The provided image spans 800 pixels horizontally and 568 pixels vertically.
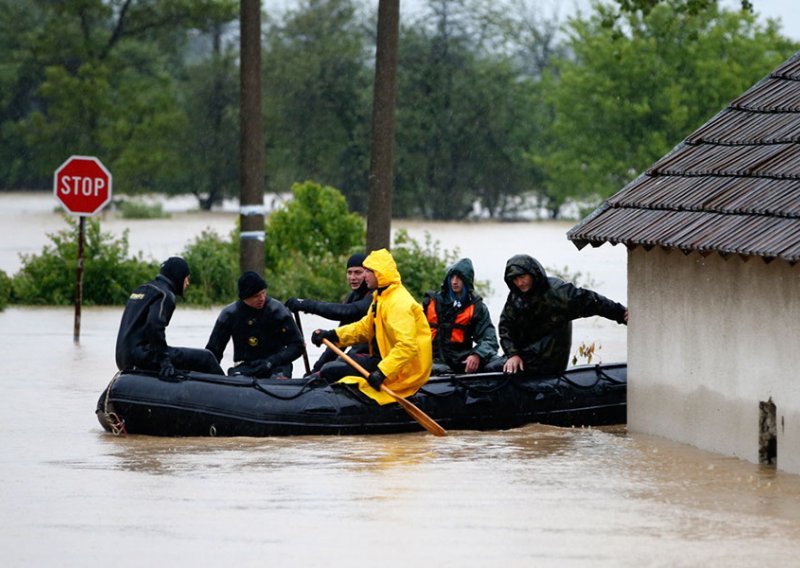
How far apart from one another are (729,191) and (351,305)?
3.55m

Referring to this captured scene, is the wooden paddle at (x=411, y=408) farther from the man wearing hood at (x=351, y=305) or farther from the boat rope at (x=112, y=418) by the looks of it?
the boat rope at (x=112, y=418)

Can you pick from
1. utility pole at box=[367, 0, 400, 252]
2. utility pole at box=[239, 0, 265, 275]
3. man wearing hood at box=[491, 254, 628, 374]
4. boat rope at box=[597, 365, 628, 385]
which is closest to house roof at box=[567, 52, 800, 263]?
man wearing hood at box=[491, 254, 628, 374]

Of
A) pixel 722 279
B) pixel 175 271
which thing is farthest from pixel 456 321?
pixel 722 279

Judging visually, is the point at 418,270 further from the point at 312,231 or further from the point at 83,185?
the point at 83,185

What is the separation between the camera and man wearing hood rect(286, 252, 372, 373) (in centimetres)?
1447

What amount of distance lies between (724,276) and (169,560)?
5137 millimetres

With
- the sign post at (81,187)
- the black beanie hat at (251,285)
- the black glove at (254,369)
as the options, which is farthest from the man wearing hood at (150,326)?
the sign post at (81,187)

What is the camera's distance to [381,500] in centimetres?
1089

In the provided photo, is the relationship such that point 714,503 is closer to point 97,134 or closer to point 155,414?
point 155,414

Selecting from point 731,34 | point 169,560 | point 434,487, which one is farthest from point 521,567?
point 731,34

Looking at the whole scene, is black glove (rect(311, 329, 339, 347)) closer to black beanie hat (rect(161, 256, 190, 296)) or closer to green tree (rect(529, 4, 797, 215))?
black beanie hat (rect(161, 256, 190, 296))

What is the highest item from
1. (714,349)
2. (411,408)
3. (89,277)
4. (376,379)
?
(89,277)

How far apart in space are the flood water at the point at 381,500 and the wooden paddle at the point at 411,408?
11 cm

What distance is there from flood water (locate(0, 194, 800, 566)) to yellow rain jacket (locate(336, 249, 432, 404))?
44cm
